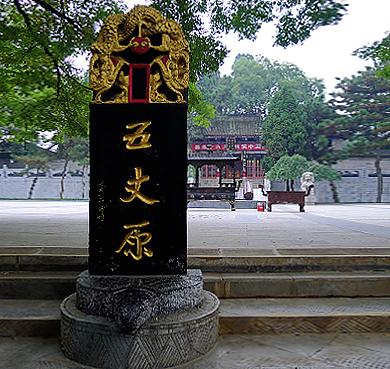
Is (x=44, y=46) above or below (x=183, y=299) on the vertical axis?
above

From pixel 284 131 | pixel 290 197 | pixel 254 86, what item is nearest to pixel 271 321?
pixel 290 197

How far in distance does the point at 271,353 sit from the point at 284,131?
20.7 m

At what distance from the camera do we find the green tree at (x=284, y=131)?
21.3 m

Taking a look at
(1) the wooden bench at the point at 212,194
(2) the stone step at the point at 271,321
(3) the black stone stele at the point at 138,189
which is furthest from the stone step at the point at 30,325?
(1) the wooden bench at the point at 212,194

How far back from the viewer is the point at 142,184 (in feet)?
7.23

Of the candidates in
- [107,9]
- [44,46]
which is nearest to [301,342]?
[44,46]

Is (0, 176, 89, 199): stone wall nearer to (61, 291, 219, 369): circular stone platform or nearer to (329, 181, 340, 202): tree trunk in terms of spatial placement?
(329, 181, 340, 202): tree trunk

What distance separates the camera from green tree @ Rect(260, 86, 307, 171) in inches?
837

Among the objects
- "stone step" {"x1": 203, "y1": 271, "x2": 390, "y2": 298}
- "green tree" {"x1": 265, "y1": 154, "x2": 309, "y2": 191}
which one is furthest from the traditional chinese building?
"stone step" {"x1": 203, "y1": 271, "x2": 390, "y2": 298}

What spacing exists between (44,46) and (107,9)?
154 cm

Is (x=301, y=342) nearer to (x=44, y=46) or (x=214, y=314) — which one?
(x=214, y=314)

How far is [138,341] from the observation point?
5.83 ft

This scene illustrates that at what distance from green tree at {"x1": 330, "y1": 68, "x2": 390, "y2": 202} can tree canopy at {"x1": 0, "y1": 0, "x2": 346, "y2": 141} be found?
15.2 metres

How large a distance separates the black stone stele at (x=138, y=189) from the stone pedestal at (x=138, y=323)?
0.15 metres
